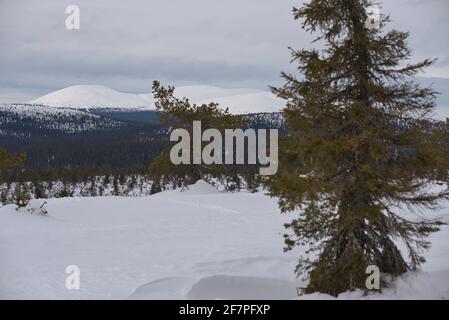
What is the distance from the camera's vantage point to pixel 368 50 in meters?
8.90

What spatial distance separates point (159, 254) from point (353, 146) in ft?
29.0

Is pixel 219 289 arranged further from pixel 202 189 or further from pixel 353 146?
pixel 202 189

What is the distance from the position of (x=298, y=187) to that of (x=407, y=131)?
266cm

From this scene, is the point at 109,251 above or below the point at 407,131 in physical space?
below

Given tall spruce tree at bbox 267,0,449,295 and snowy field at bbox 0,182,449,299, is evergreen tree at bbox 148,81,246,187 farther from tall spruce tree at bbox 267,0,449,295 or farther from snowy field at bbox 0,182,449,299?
tall spruce tree at bbox 267,0,449,295

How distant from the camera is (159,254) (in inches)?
589

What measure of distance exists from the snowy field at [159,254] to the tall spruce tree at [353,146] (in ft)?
2.68

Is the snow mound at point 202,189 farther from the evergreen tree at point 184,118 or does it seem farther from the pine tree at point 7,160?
the pine tree at point 7,160

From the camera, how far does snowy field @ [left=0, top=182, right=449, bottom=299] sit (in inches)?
431

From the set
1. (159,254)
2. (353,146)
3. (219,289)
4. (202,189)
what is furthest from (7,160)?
(353,146)

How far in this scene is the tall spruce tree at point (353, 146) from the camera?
8.42m

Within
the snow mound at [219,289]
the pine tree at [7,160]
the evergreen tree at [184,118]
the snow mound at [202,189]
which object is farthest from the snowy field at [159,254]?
the evergreen tree at [184,118]
